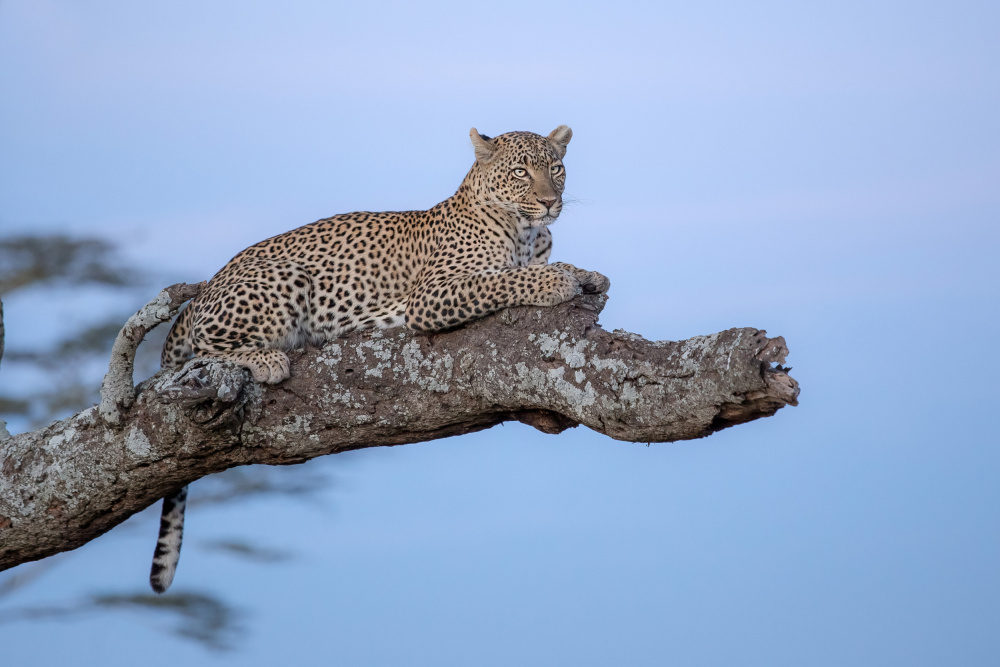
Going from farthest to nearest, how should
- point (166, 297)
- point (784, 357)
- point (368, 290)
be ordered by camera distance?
point (368, 290) → point (166, 297) → point (784, 357)

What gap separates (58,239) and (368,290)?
965cm

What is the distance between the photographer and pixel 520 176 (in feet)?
29.0

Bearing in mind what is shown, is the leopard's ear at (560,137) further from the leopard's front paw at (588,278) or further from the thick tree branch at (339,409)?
the thick tree branch at (339,409)

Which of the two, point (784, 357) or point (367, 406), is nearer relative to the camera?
point (784, 357)

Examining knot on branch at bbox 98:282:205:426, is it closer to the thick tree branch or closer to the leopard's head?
the thick tree branch

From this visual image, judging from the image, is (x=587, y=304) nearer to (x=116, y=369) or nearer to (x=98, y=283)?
(x=116, y=369)

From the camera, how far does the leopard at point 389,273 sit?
25.2ft

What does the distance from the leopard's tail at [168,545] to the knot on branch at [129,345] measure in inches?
41.4

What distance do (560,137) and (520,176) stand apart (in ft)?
2.25

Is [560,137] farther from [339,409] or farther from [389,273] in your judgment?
[339,409]

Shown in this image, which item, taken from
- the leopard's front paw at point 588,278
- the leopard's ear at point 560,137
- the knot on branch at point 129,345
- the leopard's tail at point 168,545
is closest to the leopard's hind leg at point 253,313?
the knot on branch at point 129,345

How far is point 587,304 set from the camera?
7438 millimetres

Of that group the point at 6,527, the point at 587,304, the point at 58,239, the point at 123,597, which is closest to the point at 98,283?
the point at 58,239

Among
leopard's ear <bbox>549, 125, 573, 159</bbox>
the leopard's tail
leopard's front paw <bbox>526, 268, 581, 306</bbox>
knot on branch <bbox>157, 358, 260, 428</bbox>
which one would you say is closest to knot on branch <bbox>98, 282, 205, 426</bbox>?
knot on branch <bbox>157, 358, 260, 428</bbox>
